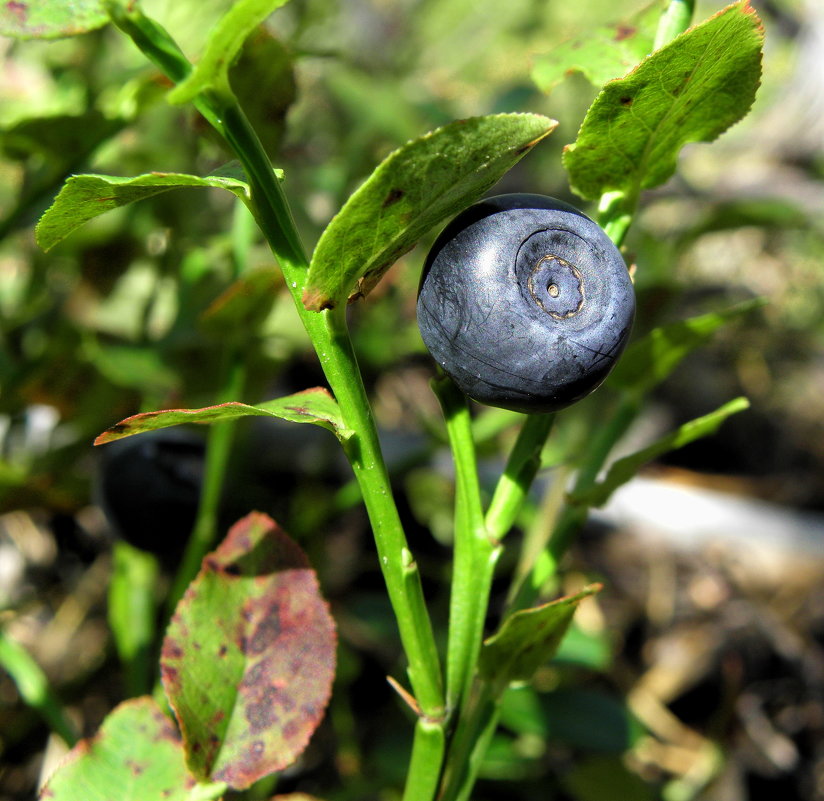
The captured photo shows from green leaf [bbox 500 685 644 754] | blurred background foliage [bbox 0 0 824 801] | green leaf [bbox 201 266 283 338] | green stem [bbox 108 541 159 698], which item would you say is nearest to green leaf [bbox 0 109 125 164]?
blurred background foliage [bbox 0 0 824 801]

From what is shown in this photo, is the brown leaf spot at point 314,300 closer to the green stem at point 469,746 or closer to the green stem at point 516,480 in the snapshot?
the green stem at point 516,480

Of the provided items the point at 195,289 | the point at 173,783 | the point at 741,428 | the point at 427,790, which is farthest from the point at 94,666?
the point at 741,428

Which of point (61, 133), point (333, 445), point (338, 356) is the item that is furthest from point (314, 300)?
point (333, 445)

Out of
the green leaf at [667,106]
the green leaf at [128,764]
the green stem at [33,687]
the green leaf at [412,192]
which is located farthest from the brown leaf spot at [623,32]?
the green stem at [33,687]

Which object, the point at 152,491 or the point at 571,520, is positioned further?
the point at 152,491

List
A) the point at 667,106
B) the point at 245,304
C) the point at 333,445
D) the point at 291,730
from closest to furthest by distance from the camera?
the point at 667,106 < the point at 291,730 < the point at 245,304 < the point at 333,445

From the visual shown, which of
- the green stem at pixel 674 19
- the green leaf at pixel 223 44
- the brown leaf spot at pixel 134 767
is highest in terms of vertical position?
the green leaf at pixel 223 44

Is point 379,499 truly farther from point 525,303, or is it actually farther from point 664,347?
point 664,347

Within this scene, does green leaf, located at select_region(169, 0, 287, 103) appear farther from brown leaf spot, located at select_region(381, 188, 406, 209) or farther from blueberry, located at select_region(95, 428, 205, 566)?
blueberry, located at select_region(95, 428, 205, 566)
